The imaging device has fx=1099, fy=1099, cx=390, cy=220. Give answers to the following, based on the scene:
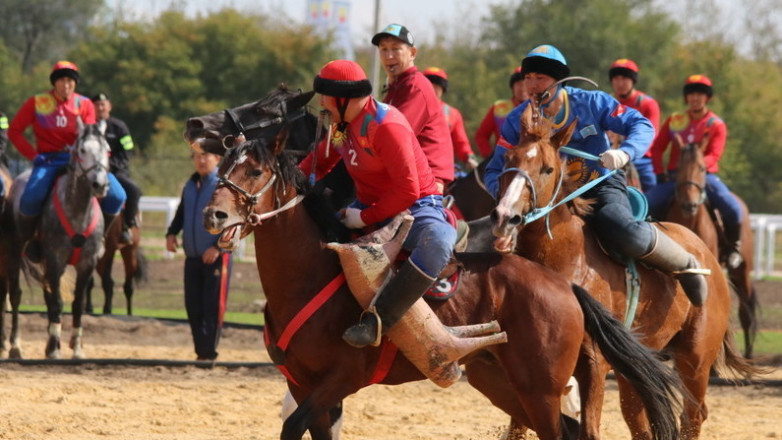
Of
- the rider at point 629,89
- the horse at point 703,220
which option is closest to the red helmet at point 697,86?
the horse at point 703,220

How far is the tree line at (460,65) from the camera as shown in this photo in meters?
40.7

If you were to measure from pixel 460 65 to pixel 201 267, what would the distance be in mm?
38651

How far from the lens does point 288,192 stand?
5.56 meters

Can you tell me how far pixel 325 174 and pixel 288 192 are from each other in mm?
784

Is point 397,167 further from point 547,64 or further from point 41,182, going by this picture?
point 41,182

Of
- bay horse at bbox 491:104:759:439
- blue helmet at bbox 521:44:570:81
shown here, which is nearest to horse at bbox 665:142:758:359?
bay horse at bbox 491:104:759:439

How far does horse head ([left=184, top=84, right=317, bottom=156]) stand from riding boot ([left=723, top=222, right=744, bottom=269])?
7028 mm

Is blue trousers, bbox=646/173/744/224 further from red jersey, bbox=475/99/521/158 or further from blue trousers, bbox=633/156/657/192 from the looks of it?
red jersey, bbox=475/99/521/158

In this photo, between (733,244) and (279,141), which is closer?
(279,141)

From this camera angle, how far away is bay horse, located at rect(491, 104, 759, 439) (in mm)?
5770

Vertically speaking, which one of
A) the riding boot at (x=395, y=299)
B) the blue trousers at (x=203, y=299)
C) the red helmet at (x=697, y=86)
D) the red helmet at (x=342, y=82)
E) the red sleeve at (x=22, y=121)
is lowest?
the blue trousers at (x=203, y=299)

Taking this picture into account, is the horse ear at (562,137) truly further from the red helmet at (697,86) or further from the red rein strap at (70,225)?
the red rein strap at (70,225)

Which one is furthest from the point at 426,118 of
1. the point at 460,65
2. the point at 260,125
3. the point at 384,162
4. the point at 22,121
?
the point at 460,65

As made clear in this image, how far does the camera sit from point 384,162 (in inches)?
215
